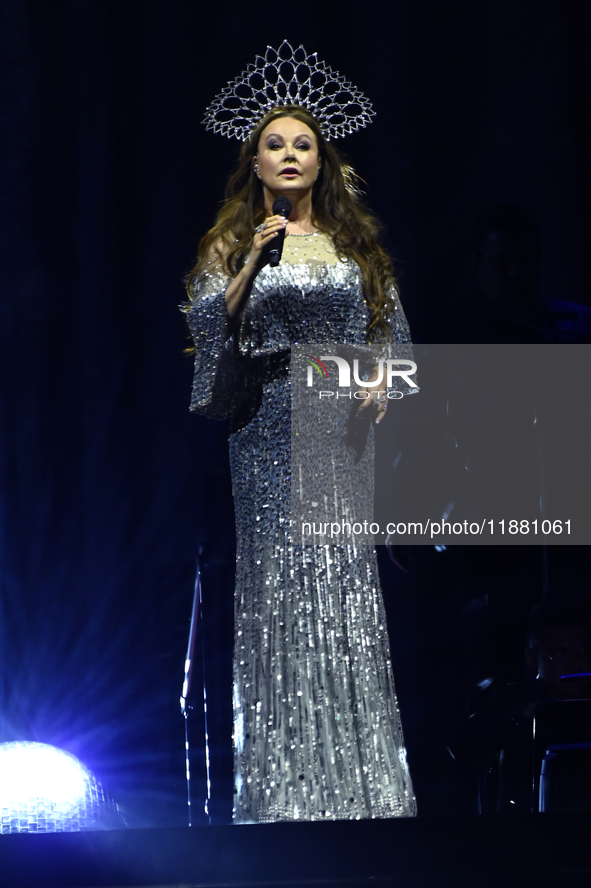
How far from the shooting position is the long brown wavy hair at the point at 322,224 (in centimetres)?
204

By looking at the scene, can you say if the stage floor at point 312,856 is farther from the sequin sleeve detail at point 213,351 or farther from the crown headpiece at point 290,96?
the crown headpiece at point 290,96

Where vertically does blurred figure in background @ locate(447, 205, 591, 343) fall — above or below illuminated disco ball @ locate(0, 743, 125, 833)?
above

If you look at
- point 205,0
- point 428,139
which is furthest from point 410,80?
point 205,0

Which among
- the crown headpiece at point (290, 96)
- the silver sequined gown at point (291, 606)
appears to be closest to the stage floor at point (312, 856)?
the silver sequined gown at point (291, 606)

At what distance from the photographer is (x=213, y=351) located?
1.95 metres

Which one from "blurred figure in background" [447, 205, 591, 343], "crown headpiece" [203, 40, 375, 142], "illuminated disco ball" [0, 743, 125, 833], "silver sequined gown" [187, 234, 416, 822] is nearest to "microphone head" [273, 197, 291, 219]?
"silver sequined gown" [187, 234, 416, 822]

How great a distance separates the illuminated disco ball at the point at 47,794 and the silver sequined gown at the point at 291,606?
0.27 meters

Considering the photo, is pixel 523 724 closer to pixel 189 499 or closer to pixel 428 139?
pixel 189 499

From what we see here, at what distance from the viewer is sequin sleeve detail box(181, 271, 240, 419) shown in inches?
76.0

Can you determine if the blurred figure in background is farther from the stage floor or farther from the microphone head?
the stage floor

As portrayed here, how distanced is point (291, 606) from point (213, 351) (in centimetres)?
50

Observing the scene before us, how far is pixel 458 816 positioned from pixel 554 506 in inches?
55.2

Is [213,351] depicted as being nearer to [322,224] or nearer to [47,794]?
[322,224]

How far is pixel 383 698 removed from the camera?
A: 1.93 m
